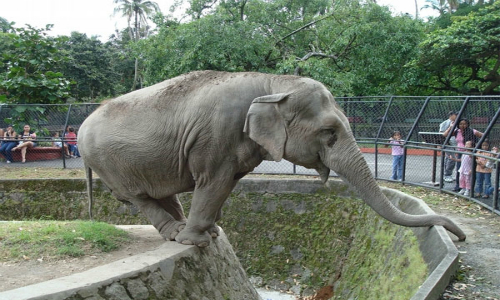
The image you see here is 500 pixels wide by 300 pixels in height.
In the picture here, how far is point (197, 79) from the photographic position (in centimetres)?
521

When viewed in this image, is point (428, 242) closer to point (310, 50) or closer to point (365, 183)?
point (365, 183)

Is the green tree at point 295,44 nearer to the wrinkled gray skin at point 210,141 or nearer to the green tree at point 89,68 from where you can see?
the wrinkled gray skin at point 210,141

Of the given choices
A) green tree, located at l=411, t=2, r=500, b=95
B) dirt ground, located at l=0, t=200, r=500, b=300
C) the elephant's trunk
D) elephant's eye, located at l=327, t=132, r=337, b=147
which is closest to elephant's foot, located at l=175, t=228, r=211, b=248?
dirt ground, located at l=0, t=200, r=500, b=300

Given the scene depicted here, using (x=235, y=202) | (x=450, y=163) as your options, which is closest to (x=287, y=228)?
(x=235, y=202)

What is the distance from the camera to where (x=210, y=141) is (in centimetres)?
480

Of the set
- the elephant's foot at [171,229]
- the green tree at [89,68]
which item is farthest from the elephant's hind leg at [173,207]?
the green tree at [89,68]

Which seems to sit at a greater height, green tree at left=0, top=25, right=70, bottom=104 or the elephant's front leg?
green tree at left=0, top=25, right=70, bottom=104

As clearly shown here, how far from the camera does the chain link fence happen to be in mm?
9508

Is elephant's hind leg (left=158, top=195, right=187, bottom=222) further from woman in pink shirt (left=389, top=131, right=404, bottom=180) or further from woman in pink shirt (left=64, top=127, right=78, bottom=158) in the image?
woman in pink shirt (left=64, top=127, right=78, bottom=158)

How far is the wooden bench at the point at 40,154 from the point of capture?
566 inches

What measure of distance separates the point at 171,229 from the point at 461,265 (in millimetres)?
3050

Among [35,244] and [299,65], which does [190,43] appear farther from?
[35,244]

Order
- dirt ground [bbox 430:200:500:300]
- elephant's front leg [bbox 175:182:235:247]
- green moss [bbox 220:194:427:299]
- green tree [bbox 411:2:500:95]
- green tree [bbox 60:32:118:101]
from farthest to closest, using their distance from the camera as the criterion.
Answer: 1. green tree [bbox 60:32:118:101]
2. green tree [bbox 411:2:500:95]
3. green moss [bbox 220:194:427:299]
4. elephant's front leg [bbox 175:182:235:247]
5. dirt ground [bbox 430:200:500:300]

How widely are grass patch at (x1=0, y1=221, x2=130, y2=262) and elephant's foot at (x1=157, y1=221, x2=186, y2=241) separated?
0.43 metres
